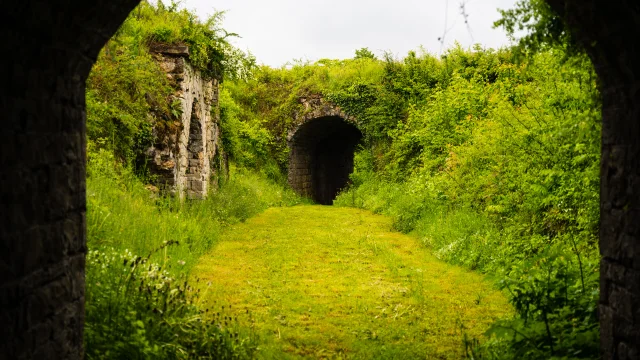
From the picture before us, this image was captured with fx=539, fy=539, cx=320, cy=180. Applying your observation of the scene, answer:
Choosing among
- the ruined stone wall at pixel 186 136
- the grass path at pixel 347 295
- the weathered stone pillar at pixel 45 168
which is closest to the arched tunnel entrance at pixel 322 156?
the ruined stone wall at pixel 186 136

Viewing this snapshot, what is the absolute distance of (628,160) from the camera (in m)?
2.91

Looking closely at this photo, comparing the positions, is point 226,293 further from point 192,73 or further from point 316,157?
point 316,157

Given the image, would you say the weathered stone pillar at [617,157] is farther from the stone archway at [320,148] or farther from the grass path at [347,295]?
the stone archway at [320,148]

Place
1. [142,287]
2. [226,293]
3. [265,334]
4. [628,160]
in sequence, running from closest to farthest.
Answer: [628,160] < [142,287] < [265,334] < [226,293]

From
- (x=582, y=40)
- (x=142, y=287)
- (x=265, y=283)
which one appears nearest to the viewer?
(x=582, y=40)

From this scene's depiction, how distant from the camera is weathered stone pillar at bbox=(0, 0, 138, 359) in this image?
2582 millimetres

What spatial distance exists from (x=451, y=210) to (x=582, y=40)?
6.83m

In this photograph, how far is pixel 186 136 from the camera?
10984 mm

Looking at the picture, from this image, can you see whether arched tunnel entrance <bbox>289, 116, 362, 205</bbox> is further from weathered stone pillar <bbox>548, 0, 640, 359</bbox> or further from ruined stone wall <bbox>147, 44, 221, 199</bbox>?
weathered stone pillar <bbox>548, 0, 640, 359</bbox>

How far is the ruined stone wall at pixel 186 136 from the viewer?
388 inches

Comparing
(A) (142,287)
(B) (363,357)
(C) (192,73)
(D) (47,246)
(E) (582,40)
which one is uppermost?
(C) (192,73)

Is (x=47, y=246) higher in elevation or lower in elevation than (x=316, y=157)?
lower

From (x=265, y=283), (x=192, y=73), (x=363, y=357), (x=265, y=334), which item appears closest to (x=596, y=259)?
(x=363, y=357)

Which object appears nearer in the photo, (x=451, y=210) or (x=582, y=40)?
(x=582, y=40)
